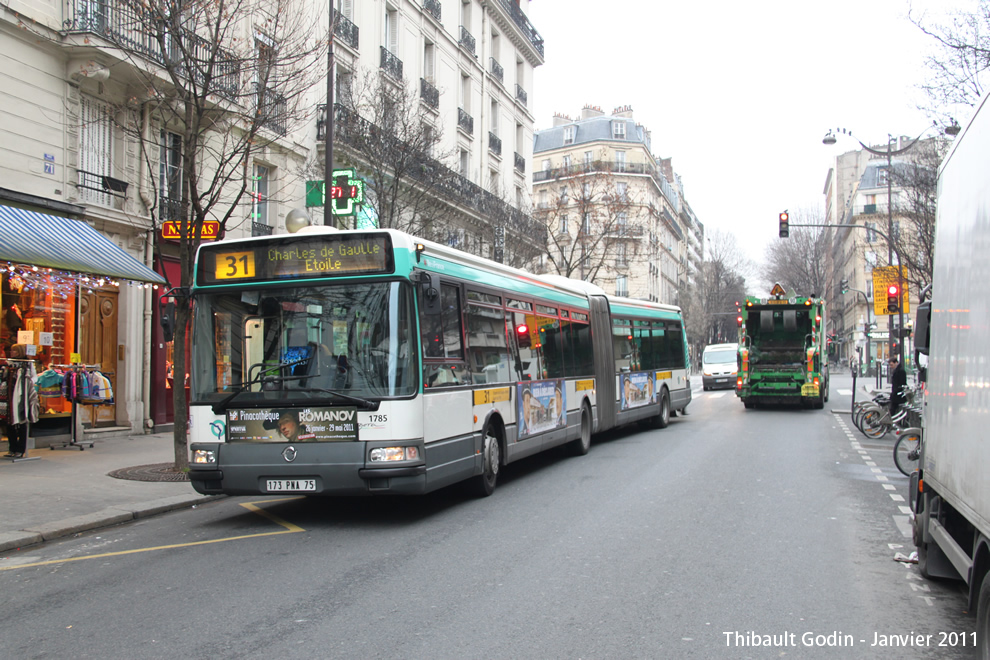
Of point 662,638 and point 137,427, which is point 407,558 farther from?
point 137,427

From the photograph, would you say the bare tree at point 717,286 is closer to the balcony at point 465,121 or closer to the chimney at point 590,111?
the chimney at point 590,111

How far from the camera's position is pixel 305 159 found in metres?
21.3

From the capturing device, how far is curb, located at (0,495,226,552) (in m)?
7.48

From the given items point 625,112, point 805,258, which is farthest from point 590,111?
point 805,258

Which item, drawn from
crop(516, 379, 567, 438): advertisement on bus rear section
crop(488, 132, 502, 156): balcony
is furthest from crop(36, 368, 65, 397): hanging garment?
crop(488, 132, 502, 156): balcony

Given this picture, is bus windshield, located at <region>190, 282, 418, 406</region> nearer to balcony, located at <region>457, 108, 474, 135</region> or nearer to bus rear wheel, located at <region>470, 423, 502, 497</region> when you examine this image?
bus rear wheel, located at <region>470, 423, 502, 497</region>

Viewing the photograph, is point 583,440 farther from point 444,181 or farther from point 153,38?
point 153,38

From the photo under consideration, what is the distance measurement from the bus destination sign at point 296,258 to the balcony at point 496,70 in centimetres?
2830

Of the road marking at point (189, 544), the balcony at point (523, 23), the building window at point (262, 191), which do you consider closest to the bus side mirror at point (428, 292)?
the road marking at point (189, 544)

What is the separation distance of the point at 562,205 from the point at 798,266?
37.1m

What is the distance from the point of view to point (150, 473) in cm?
1126

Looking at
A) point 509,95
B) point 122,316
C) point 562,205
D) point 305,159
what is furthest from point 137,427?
point 509,95

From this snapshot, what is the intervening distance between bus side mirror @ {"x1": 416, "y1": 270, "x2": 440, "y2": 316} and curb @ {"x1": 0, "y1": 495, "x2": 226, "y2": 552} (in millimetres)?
3850

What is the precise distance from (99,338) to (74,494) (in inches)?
272
